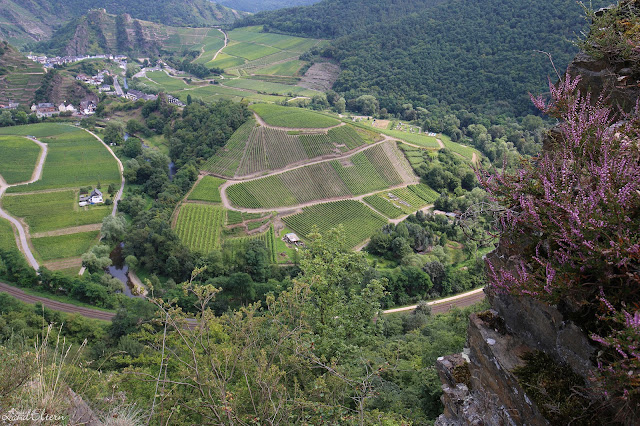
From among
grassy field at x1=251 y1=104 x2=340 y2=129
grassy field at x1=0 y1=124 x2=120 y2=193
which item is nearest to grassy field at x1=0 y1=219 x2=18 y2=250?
grassy field at x1=0 y1=124 x2=120 y2=193

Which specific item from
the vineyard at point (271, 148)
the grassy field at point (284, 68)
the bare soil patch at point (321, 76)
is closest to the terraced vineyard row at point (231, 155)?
the vineyard at point (271, 148)

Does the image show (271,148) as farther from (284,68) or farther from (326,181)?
(284,68)

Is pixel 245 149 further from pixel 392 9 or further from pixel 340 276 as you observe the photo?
pixel 392 9

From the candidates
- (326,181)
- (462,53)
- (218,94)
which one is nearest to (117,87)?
(218,94)

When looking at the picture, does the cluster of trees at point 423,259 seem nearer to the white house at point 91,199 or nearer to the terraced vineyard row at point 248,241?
the terraced vineyard row at point 248,241

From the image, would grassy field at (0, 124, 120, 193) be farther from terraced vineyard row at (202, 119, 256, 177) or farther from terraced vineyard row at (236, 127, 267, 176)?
terraced vineyard row at (236, 127, 267, 176)

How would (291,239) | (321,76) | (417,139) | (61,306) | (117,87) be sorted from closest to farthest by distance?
(61,306), (291,239), (417,139), (117,87), (321,76)

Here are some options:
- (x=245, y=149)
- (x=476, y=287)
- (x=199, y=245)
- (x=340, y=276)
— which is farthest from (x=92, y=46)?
(x=340, y=276)
